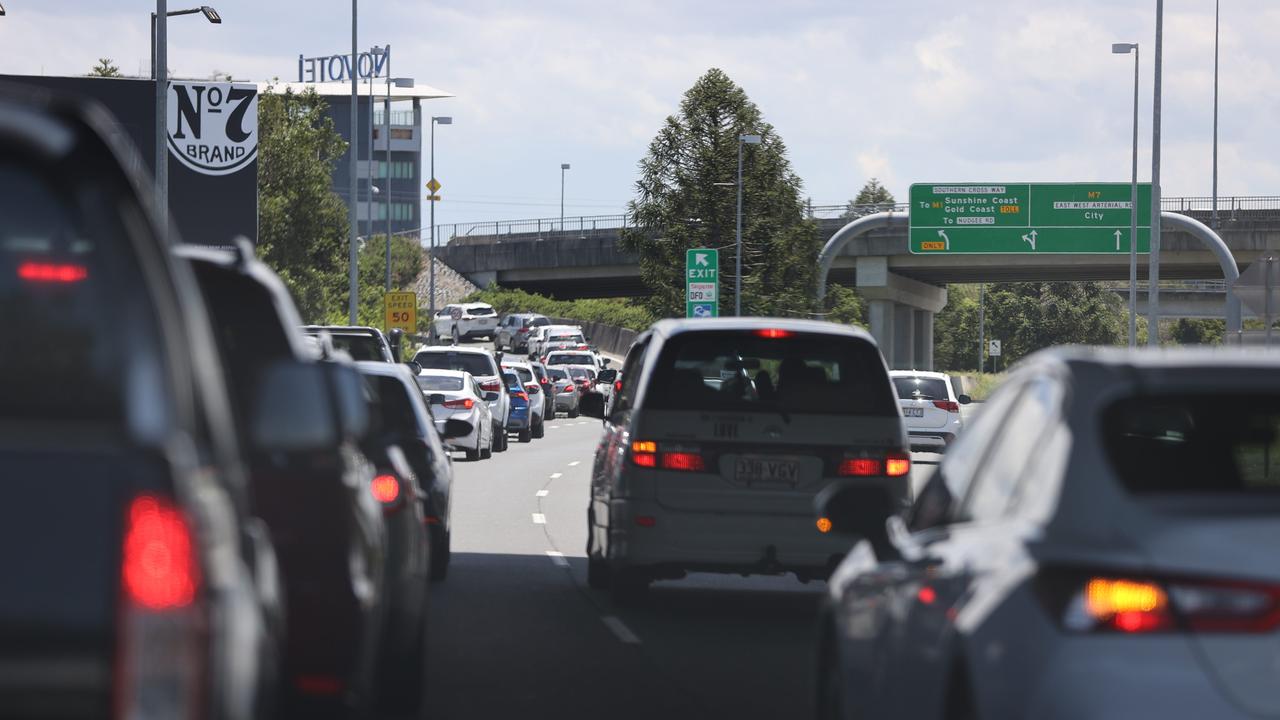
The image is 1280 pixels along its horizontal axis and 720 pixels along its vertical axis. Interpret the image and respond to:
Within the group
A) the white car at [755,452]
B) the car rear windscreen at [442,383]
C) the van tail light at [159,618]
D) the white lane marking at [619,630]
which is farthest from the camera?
the car rear windscreen at [442,383]

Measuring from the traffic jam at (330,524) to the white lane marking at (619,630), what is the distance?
2.94 meters

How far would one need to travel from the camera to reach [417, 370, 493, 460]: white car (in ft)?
106

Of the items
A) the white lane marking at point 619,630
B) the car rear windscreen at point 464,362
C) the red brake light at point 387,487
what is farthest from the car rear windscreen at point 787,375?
the car rear windscreen at point 464,362

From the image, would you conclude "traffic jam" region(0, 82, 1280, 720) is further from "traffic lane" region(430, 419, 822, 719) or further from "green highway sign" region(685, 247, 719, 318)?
"green highway sign" region(685, 247, 719, 318)

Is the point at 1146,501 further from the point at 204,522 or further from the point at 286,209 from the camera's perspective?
the point at 286,209

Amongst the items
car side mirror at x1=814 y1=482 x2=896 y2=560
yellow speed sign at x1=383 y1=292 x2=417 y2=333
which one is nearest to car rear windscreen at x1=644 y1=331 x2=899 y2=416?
car side mirror at x1=814 y1=482 x2=896 y2=560

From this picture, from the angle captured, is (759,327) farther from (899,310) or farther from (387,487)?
(899,310)

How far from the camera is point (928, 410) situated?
36781 millimetres

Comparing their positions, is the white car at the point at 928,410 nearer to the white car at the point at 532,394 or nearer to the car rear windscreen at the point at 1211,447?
the white car at the point at 532,394

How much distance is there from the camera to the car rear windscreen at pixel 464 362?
38.2 meters

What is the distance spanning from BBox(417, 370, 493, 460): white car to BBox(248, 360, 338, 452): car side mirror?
27361 mm

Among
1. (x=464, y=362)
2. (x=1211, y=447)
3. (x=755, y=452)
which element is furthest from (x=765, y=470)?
(x=464, y=362)

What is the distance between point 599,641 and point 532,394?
111 ft

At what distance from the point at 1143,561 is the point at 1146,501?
215mm
